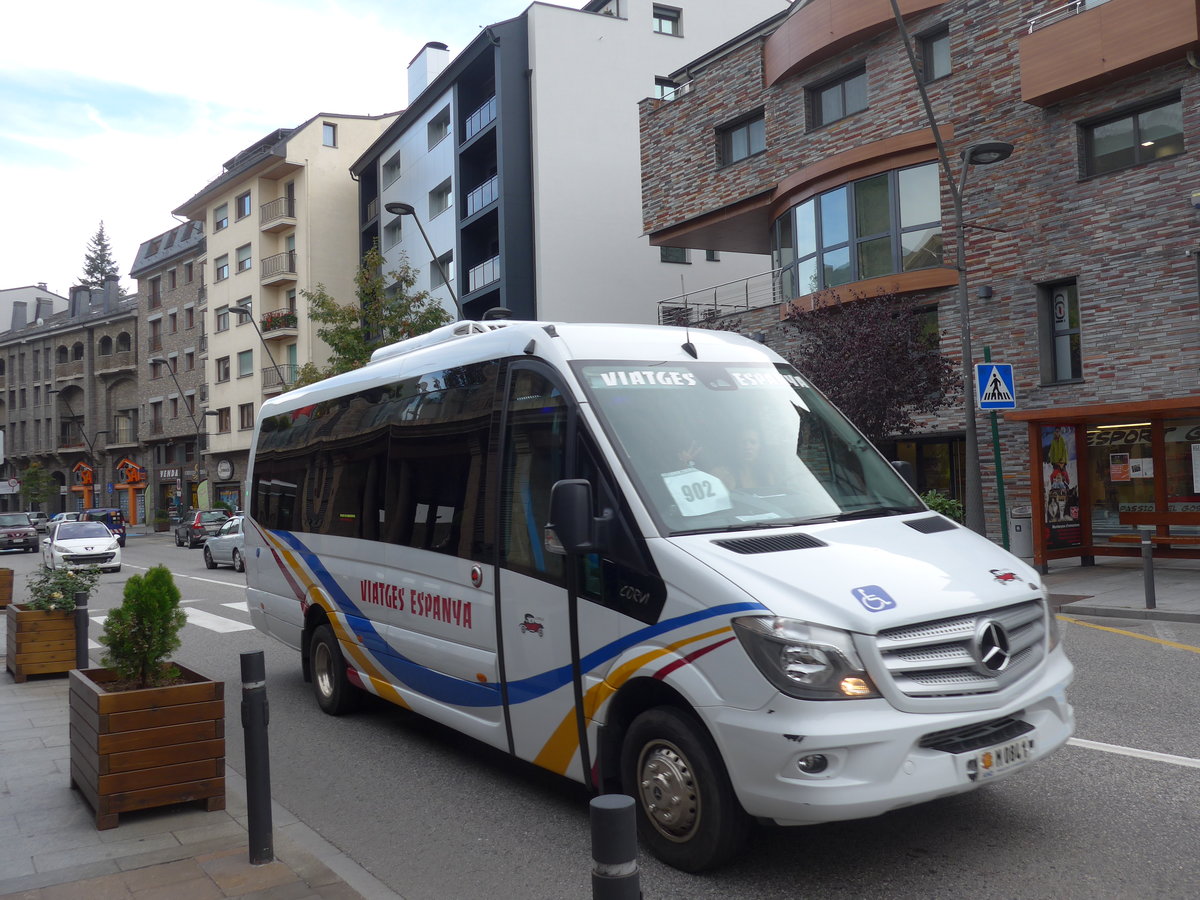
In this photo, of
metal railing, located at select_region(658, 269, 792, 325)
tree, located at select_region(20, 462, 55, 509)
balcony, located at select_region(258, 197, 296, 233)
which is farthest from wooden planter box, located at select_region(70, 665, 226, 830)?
tree, located at select_region(20, 462, 55, 509)

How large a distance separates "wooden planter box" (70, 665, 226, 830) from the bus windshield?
8.34 feet

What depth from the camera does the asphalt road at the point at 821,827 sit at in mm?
4227

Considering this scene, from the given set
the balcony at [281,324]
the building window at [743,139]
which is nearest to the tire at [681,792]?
the building window at [743,139]

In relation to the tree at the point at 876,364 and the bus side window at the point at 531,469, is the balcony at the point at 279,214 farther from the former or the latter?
the bus side window at the point at 531,469

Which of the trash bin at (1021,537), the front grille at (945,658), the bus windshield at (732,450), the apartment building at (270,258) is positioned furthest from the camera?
the apartment building at (270,258)

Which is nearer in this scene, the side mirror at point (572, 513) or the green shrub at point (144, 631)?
the side mirror at point (572, 513)

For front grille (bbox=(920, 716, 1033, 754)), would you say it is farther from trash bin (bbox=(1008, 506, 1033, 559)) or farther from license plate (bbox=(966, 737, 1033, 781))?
trash bin (bbox=(1008, 506, 1033, 559))

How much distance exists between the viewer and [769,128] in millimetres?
24453

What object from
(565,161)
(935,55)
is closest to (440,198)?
(565,161)

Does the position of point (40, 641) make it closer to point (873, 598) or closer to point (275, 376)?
point (873, 598)

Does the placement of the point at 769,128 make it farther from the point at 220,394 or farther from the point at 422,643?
the point at 220,394

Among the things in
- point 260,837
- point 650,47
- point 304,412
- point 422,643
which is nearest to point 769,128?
point 650,47

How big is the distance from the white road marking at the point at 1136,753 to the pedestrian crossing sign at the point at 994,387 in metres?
9.29

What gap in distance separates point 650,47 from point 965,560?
36.9 metres
